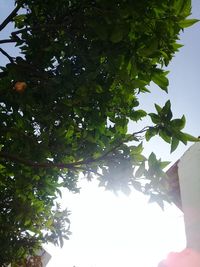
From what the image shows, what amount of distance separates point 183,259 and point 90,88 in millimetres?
6911

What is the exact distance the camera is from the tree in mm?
3982

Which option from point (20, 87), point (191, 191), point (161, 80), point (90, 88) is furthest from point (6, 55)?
point (191, 191)

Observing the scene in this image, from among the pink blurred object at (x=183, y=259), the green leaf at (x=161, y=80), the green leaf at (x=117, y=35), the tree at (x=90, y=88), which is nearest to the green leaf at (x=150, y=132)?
the tree at (x=90, y=88)

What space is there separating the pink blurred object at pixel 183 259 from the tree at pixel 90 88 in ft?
17.0

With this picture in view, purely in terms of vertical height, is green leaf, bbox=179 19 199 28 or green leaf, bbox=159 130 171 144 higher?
green leaf, bbox=179 19 199 28

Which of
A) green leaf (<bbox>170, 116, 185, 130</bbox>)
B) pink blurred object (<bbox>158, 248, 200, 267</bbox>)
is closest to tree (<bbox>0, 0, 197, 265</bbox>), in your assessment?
green leaf (<bbox>170, 116, 185, 130</bbox>)

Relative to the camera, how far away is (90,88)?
14.5 ft

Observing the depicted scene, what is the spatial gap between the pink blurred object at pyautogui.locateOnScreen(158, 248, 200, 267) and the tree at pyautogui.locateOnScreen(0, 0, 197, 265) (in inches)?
204

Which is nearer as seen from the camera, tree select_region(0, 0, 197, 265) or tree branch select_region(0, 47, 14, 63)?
tree select_region(0, 0, 197, 265)

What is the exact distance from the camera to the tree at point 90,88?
13.1 feet

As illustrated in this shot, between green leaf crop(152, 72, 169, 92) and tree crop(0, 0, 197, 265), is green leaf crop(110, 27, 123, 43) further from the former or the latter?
green leaf crop(152, 72, 169, 92)

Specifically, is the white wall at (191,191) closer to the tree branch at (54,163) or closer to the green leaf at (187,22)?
the tree branch at (54,163)

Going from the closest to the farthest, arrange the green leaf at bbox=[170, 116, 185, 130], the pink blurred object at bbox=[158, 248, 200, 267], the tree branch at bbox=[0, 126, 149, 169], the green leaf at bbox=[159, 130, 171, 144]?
the green leaf at bbox=[170, 116, 185, 130] < the green leaf at bbox=[159, 130, 171, 144] < the tree branch at bbox=[0, 126, 149, 169] < the pink blurred object at bbox=[158, 248, 200, 267]

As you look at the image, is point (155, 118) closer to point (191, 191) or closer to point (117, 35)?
point (117, 35)
